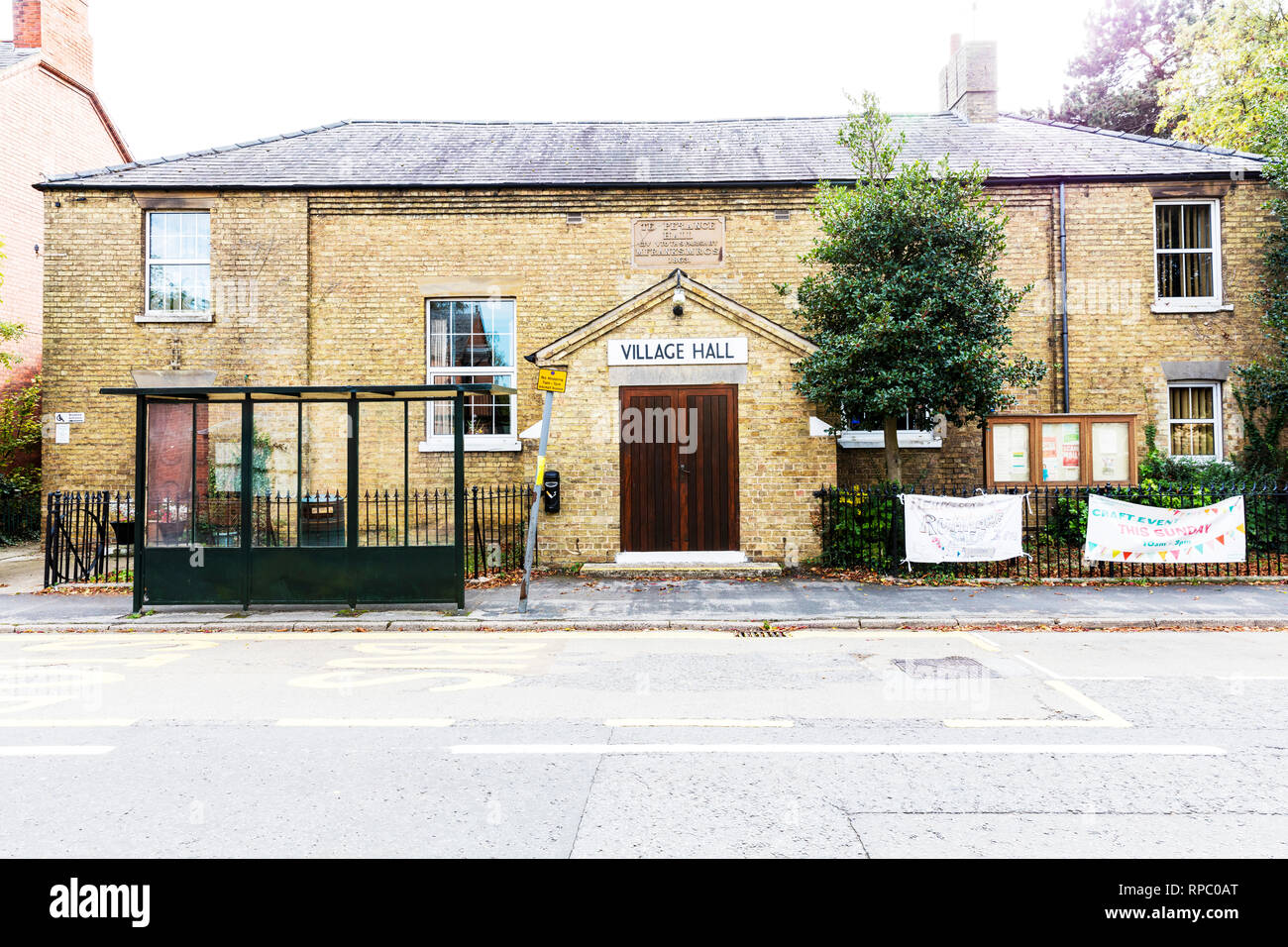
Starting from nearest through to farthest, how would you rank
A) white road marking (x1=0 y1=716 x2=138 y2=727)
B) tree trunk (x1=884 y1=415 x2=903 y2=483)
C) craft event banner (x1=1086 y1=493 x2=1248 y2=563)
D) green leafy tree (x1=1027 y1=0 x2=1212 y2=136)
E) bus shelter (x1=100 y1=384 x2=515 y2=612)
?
1. white road marking (x1=0 y1=716 x2=138 y2=727)
2. bus shelter (x1=100 y1=384 x2=515 y2=612)
3. craft event banner (x1=1086 y1=493 x2=1248 y2=563)
4. tree trunk (x1=884 y1=415 x2=903 y2=483)
5. green leafy tree (x1=1027 y1=0 x2=1212 y2=136)

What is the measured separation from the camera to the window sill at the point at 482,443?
48.6 ft

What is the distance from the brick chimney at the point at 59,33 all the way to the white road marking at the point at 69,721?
21.7 metres

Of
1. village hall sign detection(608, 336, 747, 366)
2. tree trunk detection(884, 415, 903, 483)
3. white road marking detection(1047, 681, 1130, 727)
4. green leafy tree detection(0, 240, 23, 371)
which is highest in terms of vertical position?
green leafy tree detection(0, 240, 23, 371)

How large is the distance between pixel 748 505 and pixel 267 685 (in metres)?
8.15

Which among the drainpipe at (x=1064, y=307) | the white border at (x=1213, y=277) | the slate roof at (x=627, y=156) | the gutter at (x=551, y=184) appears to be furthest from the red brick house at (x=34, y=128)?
the white border at (x=1213, y=277)

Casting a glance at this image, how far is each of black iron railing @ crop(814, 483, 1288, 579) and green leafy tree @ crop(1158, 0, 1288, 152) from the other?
495 inches

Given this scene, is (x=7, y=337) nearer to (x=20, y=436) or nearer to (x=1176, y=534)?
(x=20, y=436)

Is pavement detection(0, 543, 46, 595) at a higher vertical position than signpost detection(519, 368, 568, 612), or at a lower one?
lower

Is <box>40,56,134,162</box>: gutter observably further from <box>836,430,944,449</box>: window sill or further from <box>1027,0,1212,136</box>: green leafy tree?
<box>1027,0,1212,136</box>: green leafy tree

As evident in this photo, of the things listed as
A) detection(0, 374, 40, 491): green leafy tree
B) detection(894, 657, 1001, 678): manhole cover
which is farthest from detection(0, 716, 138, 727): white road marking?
detection(0, 374, 40, 491): green leafy tree

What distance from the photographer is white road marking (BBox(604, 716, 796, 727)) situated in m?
5.50

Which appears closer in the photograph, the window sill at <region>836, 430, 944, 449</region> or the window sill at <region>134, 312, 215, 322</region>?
the window sill at <region>836, 430, 944, 449</region>

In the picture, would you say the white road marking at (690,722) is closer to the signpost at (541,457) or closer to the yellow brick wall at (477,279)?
the signpost at (541,457)
